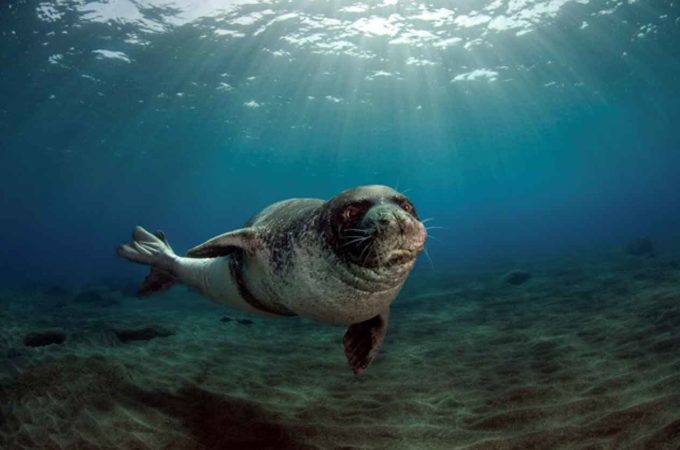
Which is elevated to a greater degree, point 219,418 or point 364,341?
point 364,341

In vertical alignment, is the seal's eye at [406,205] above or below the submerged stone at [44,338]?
above

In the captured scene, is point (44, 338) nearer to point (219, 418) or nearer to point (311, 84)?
point (219, 418)

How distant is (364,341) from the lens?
3.77 metres

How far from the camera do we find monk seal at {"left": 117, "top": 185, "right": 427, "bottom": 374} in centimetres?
258

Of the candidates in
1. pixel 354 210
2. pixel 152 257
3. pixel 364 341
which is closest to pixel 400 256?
pixel 354 210

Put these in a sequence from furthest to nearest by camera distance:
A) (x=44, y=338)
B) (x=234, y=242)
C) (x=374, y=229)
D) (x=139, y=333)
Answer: (x=139, y=333) < (x=44, y=338) < (x=234, y=242) < (x=374, y=229)

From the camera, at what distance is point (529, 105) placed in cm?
3856

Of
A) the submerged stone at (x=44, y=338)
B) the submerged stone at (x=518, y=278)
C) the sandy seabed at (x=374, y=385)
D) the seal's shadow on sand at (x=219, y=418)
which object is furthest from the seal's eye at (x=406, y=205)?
the submerged stone at (x=518, y=278)

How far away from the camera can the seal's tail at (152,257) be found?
18.1ft

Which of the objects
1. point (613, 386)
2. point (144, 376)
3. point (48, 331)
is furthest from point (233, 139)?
point (613, 386)

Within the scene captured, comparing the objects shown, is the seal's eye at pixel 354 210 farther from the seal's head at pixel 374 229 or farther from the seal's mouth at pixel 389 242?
the seal's mouth at pixel 389 242

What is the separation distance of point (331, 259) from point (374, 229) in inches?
19.5

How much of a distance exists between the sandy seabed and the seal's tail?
4.07 ft

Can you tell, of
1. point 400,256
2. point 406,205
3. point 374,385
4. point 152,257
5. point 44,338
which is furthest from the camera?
point 44,338
